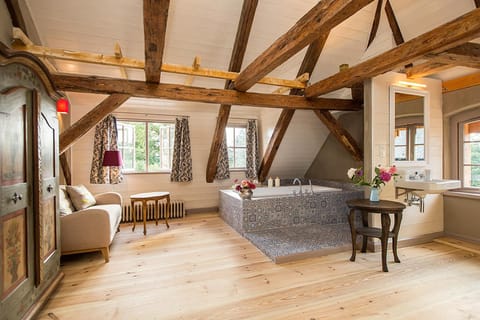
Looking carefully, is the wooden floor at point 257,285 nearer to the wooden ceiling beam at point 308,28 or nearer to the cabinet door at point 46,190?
the cabinet door at point 46,190

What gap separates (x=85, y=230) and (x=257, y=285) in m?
2.01

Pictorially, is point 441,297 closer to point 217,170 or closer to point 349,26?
point 349,26

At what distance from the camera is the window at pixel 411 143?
322 cm

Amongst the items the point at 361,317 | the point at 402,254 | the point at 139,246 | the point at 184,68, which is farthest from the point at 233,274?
the point at 184,68

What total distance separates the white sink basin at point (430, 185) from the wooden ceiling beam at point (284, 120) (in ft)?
6.70

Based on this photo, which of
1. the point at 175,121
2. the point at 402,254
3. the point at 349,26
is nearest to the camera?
the point at 402,254

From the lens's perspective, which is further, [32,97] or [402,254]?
[402,254]

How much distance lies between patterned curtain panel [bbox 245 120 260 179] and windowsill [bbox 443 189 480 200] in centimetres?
332

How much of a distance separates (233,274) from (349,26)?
12.6 feet

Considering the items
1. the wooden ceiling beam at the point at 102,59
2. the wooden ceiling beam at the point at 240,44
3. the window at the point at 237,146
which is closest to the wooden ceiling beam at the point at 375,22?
the wooden ceiling beam at the point at 102,59

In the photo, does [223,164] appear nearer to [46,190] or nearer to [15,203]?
[46,190]

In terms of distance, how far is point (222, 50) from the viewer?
11.4 feet

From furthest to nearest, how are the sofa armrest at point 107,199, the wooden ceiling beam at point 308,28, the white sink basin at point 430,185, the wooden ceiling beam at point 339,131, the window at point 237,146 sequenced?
the window at point 237,146 < the wooden ceiling beam at point 339,131 < the sofa armrest at point 107,199 < the white sink basin at point 430,185 < the wooden ceiling beam at point 308,28

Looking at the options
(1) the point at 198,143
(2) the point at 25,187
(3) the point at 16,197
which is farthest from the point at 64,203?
(1) the point at 198,143
